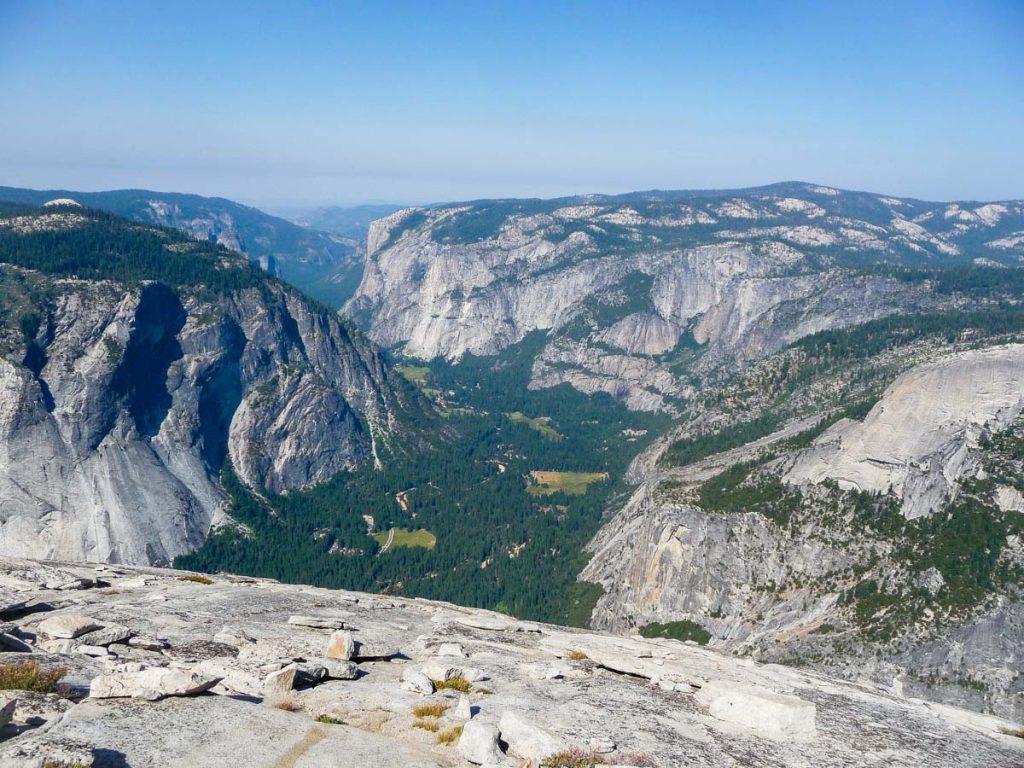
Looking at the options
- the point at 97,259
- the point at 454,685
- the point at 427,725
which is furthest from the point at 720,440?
the point at 97,259

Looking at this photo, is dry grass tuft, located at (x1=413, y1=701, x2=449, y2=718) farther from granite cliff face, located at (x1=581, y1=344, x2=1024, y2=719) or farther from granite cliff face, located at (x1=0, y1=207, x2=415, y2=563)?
granite cliff face, located at (x1=0, y1=207, x2=415, y2=563)

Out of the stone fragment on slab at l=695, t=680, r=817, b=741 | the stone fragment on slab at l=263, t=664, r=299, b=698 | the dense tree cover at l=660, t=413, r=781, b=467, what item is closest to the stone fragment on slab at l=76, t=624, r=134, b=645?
the stone fragment on slab at l=263, t=664, r=299, b=698

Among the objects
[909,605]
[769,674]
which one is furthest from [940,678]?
[769,674]

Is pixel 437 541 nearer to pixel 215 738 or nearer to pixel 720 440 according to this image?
pixel 720 440

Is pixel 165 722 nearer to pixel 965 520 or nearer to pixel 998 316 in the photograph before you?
pixel 965 520

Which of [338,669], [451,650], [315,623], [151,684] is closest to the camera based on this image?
[151,684]

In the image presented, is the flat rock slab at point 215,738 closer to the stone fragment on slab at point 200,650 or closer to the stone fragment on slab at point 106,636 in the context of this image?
the stone fragment on slab at point 200,650

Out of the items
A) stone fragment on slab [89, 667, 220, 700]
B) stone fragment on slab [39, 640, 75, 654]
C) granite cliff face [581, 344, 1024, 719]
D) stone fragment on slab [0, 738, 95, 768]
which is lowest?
granite cliff face [581, 344, 1024, 719]
